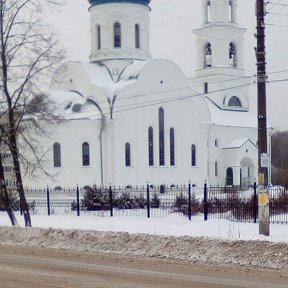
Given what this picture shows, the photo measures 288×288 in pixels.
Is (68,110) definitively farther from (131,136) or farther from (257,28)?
(257,28)

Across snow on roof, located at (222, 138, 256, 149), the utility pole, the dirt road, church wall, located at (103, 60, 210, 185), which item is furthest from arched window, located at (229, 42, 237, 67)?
the dirt road

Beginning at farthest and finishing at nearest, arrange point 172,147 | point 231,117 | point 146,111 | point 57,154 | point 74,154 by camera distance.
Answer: point 231,117 < point 172,147 < point 146,111 < point 57,154 < point 74,154

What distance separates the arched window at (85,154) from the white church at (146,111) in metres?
0.08

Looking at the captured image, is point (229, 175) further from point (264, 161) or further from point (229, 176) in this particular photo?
point (264, 161)

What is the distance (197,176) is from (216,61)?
1178cm

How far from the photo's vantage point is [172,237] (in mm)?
14133

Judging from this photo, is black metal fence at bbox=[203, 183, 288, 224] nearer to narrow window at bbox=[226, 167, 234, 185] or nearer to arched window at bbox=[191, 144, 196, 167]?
arched window at bbox=[191, 144, 196, 167]

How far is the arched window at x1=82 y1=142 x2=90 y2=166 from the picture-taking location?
47.7 meters

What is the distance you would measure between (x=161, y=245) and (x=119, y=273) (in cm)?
307

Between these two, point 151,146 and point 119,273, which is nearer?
point 119,273

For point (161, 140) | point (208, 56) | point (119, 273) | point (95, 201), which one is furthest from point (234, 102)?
point (119, 273)

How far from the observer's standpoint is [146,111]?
49969 millimetres

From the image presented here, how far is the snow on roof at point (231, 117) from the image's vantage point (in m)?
57.3

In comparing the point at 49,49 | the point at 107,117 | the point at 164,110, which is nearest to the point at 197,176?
the point at 164,110
